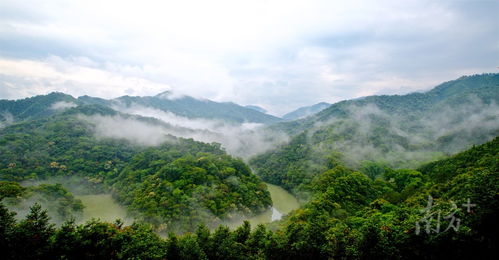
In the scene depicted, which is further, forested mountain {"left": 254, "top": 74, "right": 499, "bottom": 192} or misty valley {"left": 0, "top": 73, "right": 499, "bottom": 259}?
forested mountain {"left": 254, "top": 74, "right": 499, "bottom": 192}

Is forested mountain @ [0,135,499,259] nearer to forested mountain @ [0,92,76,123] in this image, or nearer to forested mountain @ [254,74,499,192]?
forested mountain @ [254,74,499,192]

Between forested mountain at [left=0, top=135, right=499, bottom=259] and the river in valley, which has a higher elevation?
forested mountain at [left=0, top=135, right=499, bottom=259]

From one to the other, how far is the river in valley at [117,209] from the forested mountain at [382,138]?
549 cm

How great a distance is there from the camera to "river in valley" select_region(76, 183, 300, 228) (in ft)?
113

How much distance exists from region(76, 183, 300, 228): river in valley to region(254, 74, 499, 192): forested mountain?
549cm

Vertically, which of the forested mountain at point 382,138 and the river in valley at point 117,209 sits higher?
the forested mountain at point 382,138

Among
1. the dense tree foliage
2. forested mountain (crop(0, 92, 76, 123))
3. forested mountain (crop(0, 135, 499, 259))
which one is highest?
forested mountain (crop(0, 92, 76, 123))

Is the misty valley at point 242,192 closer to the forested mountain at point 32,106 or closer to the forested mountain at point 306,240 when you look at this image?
the forested mountain at point 306,240

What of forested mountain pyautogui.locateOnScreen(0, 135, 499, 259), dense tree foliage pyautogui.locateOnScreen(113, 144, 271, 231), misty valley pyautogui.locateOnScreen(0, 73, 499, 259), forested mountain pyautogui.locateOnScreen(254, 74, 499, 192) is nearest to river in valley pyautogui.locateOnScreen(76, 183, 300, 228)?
misty valley pyautogui.locateOnScreen(0, 73, 499, 259)

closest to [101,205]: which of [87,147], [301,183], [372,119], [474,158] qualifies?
[87,147]

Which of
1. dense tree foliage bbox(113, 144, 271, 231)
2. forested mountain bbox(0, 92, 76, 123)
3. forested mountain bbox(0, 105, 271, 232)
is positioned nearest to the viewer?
dense tree foliage bbox(113, 144, 271, 231)

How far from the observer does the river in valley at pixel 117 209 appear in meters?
34.6

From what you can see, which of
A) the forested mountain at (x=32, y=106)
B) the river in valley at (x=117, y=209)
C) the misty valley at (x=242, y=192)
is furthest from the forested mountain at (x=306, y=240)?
the forested mountain at (x=32, y=106)

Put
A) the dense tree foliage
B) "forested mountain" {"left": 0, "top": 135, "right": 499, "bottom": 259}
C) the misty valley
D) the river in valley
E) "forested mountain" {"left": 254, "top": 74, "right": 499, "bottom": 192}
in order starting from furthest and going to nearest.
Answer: "forested mountain" {"left": 254, "top": 74, "right": 499, "bottom": 192} < the river in valley < the dense tree foliage < the misty valley < "forested mountain" {"left": 0, "top": 135, "right": 499, "bottom": 259}
